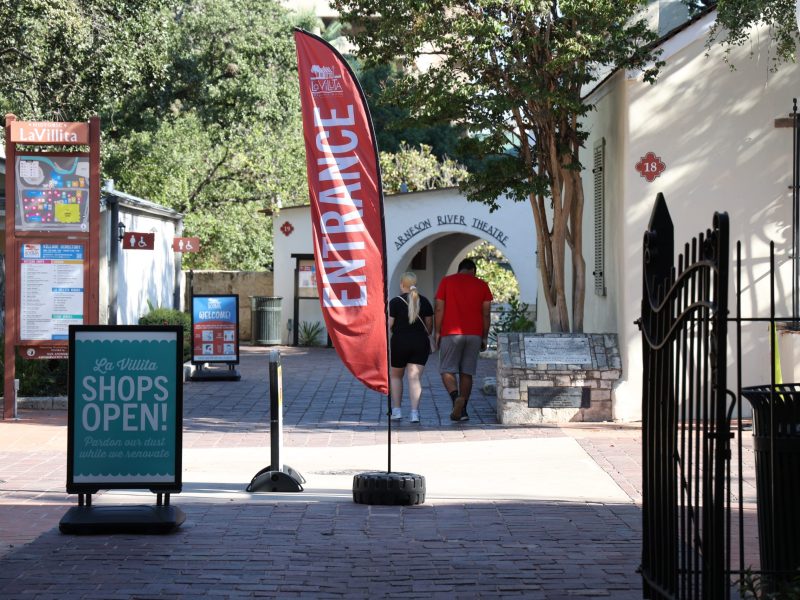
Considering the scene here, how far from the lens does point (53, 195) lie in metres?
14.8

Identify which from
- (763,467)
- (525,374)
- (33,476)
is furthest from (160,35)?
(763,467)

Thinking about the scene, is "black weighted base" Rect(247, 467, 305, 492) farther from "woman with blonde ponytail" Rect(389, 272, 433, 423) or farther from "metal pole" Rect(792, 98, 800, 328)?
"metal pole" Rect(792, 98, 800, 328)

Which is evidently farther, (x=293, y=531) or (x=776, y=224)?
(x=776, y=224)

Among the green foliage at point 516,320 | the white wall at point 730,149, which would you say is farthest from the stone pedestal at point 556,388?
the green foliage at point 516,320

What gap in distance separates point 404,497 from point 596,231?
26.5ft

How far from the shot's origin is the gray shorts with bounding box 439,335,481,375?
14734 millimetres

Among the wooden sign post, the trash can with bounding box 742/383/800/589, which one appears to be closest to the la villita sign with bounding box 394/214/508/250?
the wooden sign post

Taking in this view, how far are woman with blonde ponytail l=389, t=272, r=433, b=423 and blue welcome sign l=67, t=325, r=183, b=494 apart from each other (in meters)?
6.31

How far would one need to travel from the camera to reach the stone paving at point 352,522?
21.6ft

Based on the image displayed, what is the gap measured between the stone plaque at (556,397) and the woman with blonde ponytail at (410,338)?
131cm

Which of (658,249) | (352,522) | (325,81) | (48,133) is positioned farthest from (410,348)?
(658,249)

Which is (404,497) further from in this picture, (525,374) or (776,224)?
(776,224)

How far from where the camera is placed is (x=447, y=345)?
1473 cm

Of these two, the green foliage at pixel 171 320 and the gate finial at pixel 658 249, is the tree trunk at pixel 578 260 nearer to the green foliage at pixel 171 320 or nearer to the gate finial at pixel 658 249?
the green foliage at pixel 171 320
